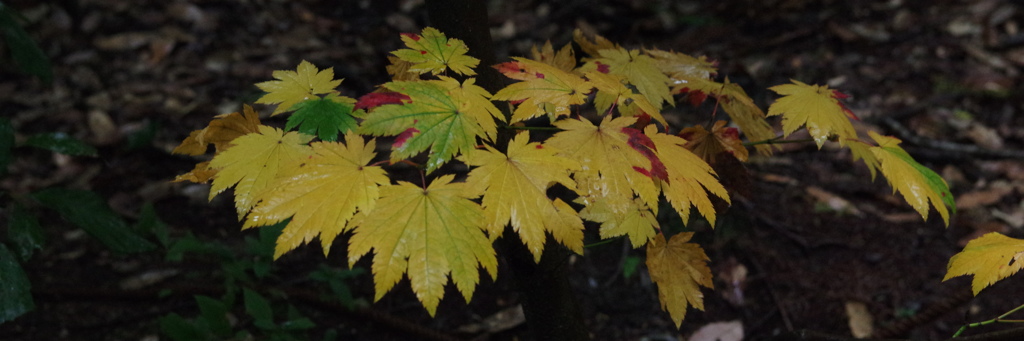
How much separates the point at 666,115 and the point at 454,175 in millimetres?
2465

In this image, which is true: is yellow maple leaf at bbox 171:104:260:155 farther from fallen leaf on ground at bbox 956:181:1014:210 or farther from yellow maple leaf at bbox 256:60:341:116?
fallen leaf on ground at bbox 956:181:1014:210

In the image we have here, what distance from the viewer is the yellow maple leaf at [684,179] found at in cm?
94

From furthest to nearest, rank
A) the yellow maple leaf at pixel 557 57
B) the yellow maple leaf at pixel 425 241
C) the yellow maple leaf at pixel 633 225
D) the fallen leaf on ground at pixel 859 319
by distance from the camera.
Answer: the fallen leaf on ground at pixel 859 319
the yellow maple leaf at pixel 557 57
the yellow maple leaf at pixel 633 225
the yellow maple leaf at pixel 425 241

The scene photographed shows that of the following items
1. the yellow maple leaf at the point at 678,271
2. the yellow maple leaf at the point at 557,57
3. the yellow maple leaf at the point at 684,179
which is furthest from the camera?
the yellow maple leaf at the point at 557,57

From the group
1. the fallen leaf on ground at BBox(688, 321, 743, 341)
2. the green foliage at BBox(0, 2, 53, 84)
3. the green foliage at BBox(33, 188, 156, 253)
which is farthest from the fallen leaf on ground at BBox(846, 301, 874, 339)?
the green foliage at BBox(0, 2, 53, 84)

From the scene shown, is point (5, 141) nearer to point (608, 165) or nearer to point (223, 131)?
point (223, 131)

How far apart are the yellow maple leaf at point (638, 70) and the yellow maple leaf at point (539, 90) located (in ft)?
0.62

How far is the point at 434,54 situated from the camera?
1039 mm

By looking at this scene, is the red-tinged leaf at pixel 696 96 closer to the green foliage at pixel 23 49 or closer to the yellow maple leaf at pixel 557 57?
the yellow maple leaf at pixel 557 57

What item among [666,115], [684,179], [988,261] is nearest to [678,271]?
[684,179]

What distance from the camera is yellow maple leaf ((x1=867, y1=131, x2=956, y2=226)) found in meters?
1.09

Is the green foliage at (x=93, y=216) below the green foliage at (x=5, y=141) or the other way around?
below

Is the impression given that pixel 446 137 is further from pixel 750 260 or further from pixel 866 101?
pixel 866 101

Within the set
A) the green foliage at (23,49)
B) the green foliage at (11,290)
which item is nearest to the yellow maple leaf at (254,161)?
the green foliage at (11,290)
